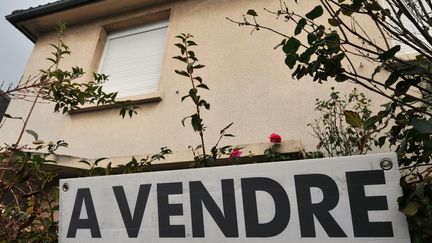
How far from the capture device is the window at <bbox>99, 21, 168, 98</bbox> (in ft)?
19.3

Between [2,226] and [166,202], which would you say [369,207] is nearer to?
[166,202]

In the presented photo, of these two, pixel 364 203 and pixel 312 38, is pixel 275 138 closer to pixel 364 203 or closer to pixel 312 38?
pixel 312 38

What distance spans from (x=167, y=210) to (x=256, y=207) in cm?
33

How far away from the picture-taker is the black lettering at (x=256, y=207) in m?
1.07

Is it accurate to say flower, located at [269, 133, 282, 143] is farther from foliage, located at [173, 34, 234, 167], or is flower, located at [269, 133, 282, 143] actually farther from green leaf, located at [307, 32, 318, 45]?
green leaf, located at [307, 32, 318, 45]

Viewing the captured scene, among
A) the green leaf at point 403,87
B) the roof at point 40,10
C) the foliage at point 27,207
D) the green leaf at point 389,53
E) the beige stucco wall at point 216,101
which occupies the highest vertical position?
the roof at point 40,10

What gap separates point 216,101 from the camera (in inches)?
198

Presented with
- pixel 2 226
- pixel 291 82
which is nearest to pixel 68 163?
pixel 2 226

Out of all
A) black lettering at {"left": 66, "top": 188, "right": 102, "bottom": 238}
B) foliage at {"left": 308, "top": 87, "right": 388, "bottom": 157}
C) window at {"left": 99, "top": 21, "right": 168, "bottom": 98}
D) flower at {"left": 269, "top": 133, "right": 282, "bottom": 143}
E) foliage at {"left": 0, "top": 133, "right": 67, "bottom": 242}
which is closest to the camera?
black lettering at {"left": 66, "top": 188, "right": 102, "bottom": 238}

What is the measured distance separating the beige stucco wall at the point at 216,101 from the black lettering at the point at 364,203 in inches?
135

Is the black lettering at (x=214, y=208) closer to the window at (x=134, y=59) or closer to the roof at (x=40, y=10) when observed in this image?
the window at (x=134, y=59)

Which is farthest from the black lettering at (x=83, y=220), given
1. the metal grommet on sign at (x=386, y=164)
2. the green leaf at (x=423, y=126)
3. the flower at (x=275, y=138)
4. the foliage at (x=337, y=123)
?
the flower at (x=275, y=138)

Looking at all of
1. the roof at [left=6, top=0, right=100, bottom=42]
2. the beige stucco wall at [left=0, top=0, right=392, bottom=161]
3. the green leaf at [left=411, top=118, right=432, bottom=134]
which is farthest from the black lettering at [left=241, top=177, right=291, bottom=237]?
the roof at [left=6, top=0, right=100, bottom=42]

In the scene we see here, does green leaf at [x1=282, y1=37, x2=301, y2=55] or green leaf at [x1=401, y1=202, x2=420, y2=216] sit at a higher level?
green leaf at [x1=282, y1=37, x2=301, y2=55]
